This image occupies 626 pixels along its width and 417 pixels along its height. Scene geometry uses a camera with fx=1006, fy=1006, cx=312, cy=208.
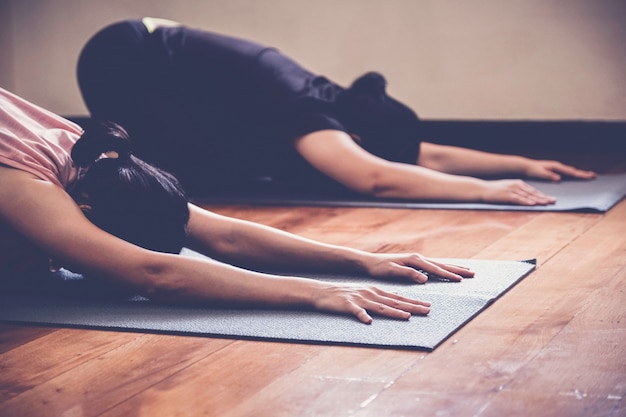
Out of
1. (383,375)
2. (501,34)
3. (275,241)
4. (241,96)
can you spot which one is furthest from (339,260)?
(501,34)

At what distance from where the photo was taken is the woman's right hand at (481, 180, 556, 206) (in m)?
2.92

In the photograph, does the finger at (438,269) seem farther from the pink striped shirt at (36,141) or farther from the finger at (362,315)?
the pink striped shirt at (36,141)

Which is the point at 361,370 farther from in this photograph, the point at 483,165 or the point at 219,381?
the point at 483,165

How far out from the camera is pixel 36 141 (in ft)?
6.62

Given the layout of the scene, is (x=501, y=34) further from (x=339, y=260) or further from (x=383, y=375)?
(x=383, y=375)

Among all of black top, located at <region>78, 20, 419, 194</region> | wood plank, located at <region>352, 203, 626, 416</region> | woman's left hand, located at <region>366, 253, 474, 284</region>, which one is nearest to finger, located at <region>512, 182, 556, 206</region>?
black top, located at <region>78, 20, 419, 194</region>

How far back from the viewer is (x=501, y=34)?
3.88 meters

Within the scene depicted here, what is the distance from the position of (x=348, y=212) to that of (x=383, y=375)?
4.68ft

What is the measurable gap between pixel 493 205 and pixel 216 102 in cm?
92

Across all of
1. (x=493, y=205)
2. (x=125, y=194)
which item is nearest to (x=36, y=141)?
(x=125, y=194)

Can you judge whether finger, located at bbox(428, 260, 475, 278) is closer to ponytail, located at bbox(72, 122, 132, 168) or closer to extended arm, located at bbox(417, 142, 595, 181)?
ponytail, located at bbox(72, 122, 132, 168)

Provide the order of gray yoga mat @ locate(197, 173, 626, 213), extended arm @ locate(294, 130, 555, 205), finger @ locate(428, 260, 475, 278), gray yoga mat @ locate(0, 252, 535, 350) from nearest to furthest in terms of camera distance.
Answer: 1. gray yoga mat @ locate(0, 252, 535, 350)
2. finger @ locate(428, 260, 475, 278)
3. gray yoga mat @ locate(197, 173, 626, 213)
4. extended arm @ locate(294, 130, 555, 205)

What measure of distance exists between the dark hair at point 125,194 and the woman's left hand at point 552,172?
1.59 meters

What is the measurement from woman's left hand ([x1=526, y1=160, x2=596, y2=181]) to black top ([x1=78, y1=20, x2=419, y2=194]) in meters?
0.44
